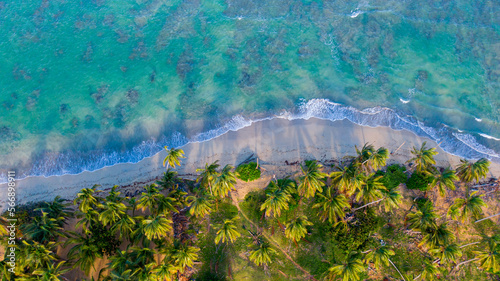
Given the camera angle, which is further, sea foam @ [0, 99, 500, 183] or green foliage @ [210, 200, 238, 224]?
sea foam @ [0, 99, 500, 183]

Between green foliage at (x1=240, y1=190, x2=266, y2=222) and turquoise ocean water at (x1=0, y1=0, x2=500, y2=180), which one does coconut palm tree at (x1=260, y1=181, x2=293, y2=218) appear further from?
turquoise ocean water at (x1=0, y1=0, x2=500, y2=180)

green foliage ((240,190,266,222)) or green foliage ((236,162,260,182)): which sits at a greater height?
green foliage ((236,162,260,182))

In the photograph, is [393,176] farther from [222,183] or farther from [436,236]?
[222,183]

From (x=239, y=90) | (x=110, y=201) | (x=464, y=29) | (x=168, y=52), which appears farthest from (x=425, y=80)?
(x=110, y=201)

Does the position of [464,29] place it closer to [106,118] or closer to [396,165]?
[396,165]

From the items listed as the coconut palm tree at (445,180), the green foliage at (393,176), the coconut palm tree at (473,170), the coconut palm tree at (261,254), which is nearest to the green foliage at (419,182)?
the green foliage at (393,176)

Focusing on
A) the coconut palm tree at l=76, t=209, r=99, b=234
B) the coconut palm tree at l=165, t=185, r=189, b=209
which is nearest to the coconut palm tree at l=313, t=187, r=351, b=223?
the coconut palm tree at l=165, t=185, r=189, b=209
